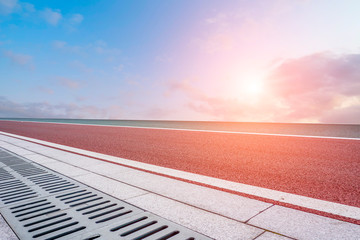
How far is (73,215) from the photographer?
10.2 feet

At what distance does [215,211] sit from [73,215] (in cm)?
182

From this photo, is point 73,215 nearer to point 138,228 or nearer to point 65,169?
point 138,228

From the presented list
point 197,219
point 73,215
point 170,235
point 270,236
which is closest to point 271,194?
point 270,236

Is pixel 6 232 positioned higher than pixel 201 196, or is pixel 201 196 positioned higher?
pixel 201 196

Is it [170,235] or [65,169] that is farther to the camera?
[65,169]

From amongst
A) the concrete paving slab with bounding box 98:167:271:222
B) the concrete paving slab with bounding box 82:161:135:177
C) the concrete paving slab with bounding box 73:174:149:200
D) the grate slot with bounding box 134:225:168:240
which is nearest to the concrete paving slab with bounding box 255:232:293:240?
the concrete paving slab with bounding box 98:167:271:222

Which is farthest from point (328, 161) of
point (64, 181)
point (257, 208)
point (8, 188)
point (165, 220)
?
point (8, 188)

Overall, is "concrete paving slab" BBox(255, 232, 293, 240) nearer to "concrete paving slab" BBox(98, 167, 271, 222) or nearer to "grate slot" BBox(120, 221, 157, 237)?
"concrete paving slab" BBox(98, 167, 271, 222)

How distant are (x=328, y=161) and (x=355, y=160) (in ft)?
Result: 2.60

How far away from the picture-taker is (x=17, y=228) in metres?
2.85

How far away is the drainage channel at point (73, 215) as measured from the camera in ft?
8.67

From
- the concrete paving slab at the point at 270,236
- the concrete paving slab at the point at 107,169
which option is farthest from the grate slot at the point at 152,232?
the concrete paving slab at the point at 107,169

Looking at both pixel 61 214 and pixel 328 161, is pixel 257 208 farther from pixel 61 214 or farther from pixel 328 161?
pixel 328 161

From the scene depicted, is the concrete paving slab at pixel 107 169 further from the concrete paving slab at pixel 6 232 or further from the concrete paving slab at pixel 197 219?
the concrete paving slab at pixel 6 232
